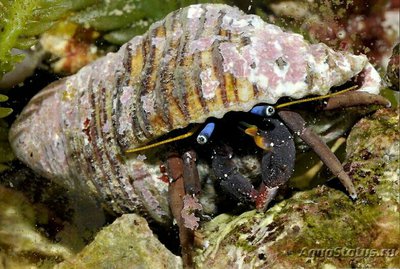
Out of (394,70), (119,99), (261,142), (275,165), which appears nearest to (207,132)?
(261,142)

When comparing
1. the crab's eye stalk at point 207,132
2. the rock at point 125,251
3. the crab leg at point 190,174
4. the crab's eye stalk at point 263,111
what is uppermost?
the crab's eye stalk at point 263,111

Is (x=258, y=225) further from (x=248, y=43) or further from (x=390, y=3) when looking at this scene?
(x=390, y=3)

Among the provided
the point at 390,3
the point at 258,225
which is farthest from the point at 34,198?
the point at 390,3

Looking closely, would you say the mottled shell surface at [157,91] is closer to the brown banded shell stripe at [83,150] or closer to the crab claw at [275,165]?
the brown banded shell stripe at [83,150]

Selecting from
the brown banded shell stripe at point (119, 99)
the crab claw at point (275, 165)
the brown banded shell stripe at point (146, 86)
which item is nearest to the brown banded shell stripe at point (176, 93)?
the brown banded shell stripe at point (146, 86)

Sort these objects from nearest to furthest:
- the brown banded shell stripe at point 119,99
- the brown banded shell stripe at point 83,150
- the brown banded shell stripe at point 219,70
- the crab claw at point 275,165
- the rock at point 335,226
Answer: the rock at point 335,226
the brown banded shell stripe at point 219,70
the crab claw at point 275,165
the brown banded shell stripe at point 119,99
the brown banded shell stripe at point 83,150

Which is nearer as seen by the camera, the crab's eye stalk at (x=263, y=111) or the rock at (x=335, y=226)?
the rock at (x=335, y=226)

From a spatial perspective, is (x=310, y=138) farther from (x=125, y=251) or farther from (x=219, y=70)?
(x=125, y=251)

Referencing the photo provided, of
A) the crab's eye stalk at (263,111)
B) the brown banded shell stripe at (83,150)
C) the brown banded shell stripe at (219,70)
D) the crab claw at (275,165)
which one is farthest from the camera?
the brown banded shell stripe at (83,150)
